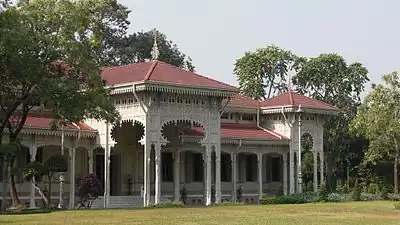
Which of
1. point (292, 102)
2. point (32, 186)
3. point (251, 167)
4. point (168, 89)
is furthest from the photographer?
point (251, 167)

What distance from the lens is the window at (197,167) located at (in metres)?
45.8

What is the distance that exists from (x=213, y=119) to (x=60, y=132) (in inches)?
314

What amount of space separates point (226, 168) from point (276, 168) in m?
4.58

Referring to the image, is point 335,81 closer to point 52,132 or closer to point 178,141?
point 178,141

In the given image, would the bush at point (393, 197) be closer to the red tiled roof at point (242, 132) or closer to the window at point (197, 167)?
the red tiled roof at point (242, 132)

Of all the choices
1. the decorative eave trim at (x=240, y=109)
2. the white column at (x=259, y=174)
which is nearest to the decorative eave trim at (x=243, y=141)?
the white column at (x=259, y=174)

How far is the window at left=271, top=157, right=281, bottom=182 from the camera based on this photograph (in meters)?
50.9

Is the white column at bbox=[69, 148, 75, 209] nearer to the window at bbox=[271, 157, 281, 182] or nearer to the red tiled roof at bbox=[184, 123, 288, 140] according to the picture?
the red tiled roof at bbox=[184, 123, 288, 140]

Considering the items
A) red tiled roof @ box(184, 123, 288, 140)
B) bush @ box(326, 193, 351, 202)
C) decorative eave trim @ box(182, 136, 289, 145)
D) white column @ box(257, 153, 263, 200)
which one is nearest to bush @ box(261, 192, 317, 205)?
bush @ box(326, 193, 351, 202)

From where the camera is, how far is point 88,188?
35938 mm

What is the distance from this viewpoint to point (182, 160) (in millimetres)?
44969

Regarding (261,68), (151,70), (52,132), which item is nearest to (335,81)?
(261,68)

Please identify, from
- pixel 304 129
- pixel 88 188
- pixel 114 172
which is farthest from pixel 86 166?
pixel 304 129

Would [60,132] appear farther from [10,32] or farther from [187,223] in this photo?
[187,223]
